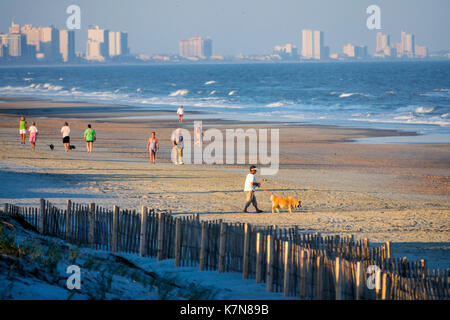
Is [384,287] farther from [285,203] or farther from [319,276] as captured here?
[285,203]

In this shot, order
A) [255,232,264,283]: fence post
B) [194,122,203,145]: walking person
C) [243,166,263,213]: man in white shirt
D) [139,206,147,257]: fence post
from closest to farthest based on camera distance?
[255,232,264,283]: fence post, [139,206,147,257]: fence post, [243,166,263,213]: man in white shirt, [194,122,203,145]: walking person

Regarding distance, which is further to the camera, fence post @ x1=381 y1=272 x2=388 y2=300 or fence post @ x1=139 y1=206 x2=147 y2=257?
fence post @ x1=139 y1=206 x2=147 y2=257

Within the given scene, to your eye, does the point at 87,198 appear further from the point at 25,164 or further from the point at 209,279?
the point at 209,279

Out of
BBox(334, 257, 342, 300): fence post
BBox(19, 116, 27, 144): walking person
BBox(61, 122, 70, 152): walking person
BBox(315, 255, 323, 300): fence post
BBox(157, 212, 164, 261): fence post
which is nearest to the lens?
BBox(334, 257, 342, 300): fence post

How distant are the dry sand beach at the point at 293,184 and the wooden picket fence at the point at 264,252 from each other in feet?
11.4

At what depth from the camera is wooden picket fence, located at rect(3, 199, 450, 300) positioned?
328 inches

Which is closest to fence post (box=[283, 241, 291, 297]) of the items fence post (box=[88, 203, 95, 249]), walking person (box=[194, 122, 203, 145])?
fence post (box=[88, 203, 95, 249])

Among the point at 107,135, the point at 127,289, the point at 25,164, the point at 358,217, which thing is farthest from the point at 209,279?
the point at 107,135

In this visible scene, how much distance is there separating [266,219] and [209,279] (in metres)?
5.95

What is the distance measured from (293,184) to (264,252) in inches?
452

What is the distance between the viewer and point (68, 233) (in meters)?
Result: 11.7

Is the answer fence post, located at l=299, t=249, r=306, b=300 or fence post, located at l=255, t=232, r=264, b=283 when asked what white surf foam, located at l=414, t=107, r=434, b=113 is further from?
fence post, located at l=299, t=249, r=306, b=300

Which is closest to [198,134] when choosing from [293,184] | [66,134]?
[66,134]

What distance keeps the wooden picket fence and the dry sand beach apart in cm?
347
